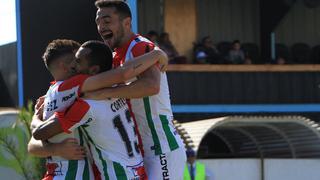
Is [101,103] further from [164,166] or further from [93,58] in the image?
[164,166]

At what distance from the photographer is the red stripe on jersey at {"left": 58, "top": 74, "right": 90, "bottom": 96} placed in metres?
5.37

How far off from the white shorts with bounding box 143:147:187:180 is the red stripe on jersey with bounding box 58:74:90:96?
0.80 metres

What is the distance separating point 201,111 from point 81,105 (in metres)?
16.0

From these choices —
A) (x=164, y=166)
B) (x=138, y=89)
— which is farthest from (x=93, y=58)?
(x=164, y=166)

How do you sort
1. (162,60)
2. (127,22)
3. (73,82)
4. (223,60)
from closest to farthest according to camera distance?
1. (73,82)
2. (162,60)
3. (127,22)
4. (223,60)

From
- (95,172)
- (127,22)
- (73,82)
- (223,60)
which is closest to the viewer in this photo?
(73,82)

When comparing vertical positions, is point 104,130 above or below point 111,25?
below

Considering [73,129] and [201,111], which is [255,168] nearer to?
[201,111]

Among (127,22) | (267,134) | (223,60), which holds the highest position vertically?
(127,22)

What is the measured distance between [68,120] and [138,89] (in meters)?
0.48

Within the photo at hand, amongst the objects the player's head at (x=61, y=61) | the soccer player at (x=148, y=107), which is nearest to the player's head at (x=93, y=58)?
the player's head at (x=61, y=61)

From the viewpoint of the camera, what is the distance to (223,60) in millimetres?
21578

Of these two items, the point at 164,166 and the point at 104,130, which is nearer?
the point at 104,130

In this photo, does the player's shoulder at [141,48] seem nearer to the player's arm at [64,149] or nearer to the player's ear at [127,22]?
the player's ear at [127,22]
